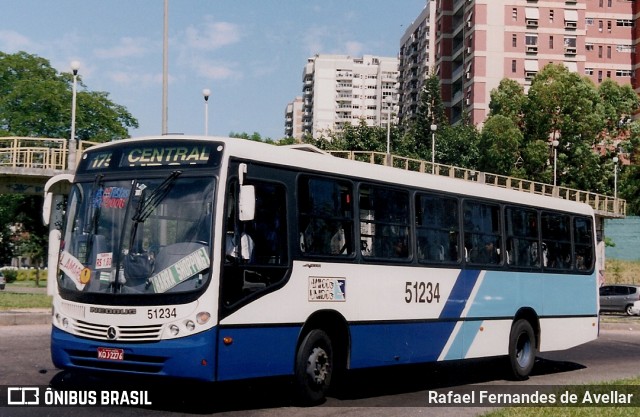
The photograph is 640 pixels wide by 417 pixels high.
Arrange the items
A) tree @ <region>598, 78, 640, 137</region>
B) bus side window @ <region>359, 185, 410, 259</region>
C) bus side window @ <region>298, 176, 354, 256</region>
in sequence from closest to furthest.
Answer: bus side window @ <region>298, 176, 354, 256</region>
bus side window @ <region>359, 185, 410, 259</region>
tree @ <region>598, 78, 640, 137</region>

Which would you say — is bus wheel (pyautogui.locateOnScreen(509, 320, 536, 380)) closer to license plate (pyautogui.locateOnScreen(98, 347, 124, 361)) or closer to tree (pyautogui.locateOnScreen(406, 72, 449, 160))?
license plate (pyautogui.locateOnScreen(98, 347, 124, 361))

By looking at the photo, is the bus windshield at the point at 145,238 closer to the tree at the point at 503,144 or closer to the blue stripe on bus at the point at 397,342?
the blue stripe on bus at the point at 397,342

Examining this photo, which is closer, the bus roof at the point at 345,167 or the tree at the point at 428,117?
the bus roof at the point at 345,167

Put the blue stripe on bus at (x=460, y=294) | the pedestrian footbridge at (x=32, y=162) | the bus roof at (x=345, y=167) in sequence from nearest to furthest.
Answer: the bus roof at (x=345, y=167) → the blue stripe on bus at (x=460, y=294) → the pedestrian footbridge at (x=32, y=162)

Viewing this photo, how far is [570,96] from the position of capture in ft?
239

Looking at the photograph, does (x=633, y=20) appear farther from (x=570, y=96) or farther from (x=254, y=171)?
(x=254, y=171)

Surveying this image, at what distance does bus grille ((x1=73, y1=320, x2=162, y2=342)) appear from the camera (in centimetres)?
979

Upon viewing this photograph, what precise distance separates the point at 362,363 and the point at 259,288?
7.24ft

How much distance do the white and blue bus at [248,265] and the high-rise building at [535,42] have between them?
254 ft

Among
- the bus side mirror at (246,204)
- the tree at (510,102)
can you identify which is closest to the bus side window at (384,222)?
the bus side mirror at (246,204)

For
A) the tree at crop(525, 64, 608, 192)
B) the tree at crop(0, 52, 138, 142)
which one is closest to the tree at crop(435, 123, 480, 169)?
the tree at crop(525, 64, 608, 192)

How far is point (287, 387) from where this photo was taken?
12.6 metres

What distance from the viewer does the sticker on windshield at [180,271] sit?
9.88 m

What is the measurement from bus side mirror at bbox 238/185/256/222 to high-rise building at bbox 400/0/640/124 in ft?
265
